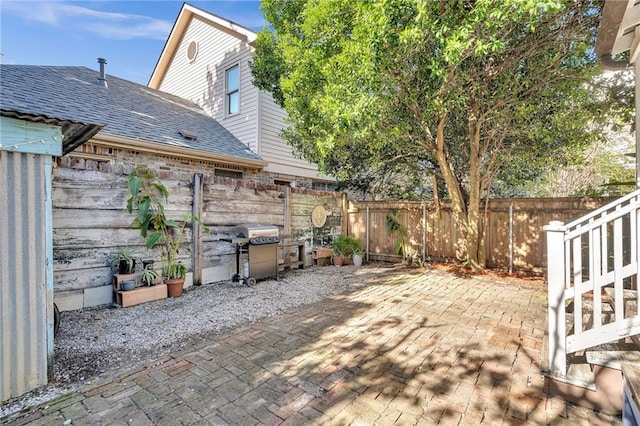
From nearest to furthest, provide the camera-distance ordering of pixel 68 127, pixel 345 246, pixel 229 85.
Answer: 1. pixel 68 127
2. pixel 345 246
3. pixel 229 85

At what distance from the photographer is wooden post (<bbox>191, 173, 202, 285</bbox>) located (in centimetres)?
528

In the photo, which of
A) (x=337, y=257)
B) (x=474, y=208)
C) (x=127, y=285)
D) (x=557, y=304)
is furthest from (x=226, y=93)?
(x=557, y=304)

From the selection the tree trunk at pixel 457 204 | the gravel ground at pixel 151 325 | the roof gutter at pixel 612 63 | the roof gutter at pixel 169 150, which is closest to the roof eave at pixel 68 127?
the gravel ground at pixel 151 325

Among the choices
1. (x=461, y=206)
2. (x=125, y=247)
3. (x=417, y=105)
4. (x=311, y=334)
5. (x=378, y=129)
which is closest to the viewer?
(x=311, y=334)

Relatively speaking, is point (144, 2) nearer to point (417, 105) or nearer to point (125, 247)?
point (125, 247)

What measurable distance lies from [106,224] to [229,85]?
755cm

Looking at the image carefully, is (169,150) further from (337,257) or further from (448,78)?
(448,78)

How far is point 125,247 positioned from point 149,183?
1.06 m

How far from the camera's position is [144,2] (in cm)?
811

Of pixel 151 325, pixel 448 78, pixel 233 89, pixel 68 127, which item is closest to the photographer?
pixel 68 127

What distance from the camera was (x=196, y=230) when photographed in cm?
532

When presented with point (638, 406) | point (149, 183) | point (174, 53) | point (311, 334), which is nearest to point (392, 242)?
point (311, 334)

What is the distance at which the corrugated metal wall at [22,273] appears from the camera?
85.7 inches

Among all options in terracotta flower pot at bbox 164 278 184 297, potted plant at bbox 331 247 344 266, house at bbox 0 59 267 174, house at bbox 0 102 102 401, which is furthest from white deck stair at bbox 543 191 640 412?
house at bbox 0 59 267 174
